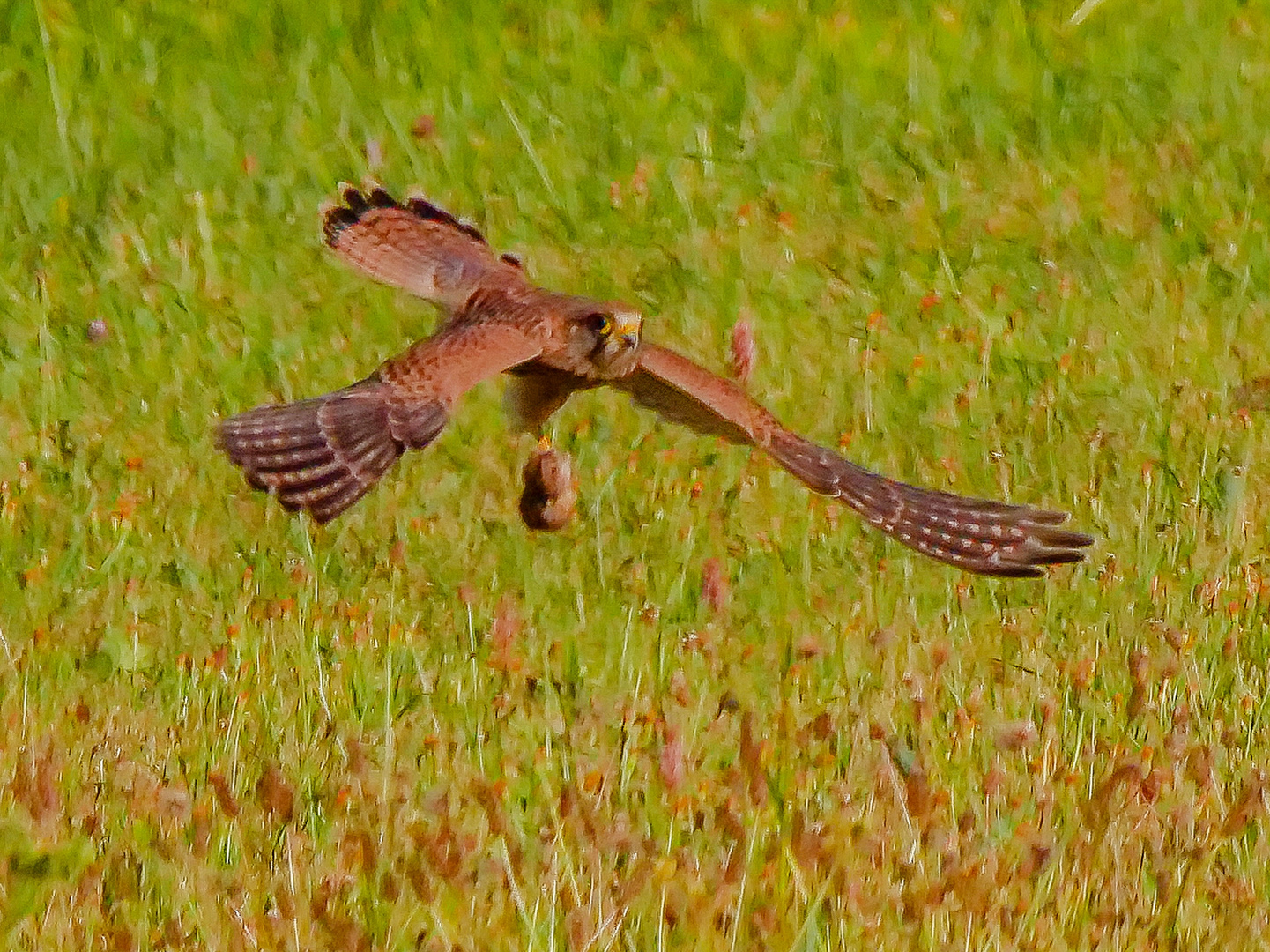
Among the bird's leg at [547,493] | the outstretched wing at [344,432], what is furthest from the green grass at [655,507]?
the outstretched wing at [344,432]

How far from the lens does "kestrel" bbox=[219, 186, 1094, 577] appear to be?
5105 mm

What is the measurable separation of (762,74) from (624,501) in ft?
12.4

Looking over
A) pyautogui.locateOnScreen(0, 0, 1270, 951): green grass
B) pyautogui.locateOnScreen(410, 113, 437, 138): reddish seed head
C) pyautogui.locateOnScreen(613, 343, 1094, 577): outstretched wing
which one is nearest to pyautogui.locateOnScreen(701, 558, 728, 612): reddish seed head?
pyautogui.locateOnScreen(0, 0, 1270, 951): green grass

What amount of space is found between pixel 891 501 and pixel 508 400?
1506 mm

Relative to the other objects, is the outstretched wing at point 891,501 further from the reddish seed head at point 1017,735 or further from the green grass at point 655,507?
the reddish seed head at point 1017,735

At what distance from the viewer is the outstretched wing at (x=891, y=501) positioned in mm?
5340

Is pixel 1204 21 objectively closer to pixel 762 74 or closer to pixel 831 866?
pixel 762 74

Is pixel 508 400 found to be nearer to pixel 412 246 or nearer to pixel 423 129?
pixel 412 246

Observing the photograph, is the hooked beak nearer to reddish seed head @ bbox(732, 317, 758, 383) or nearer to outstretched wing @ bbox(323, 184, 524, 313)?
reddish seed head @ bbox(732, 317, 758, 383)

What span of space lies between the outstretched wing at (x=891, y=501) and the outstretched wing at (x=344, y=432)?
60 cm

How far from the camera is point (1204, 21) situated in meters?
10.8

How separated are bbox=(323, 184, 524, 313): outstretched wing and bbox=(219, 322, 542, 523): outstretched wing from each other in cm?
117

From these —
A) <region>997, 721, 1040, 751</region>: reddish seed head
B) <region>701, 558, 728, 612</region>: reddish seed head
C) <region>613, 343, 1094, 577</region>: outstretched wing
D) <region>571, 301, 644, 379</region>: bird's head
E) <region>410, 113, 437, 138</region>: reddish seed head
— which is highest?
<region>410, 113, 437, 138</region>: reddish seed head

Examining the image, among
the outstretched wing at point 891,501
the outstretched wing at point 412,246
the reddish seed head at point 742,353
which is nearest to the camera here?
the outstretched wing at point 891,501
